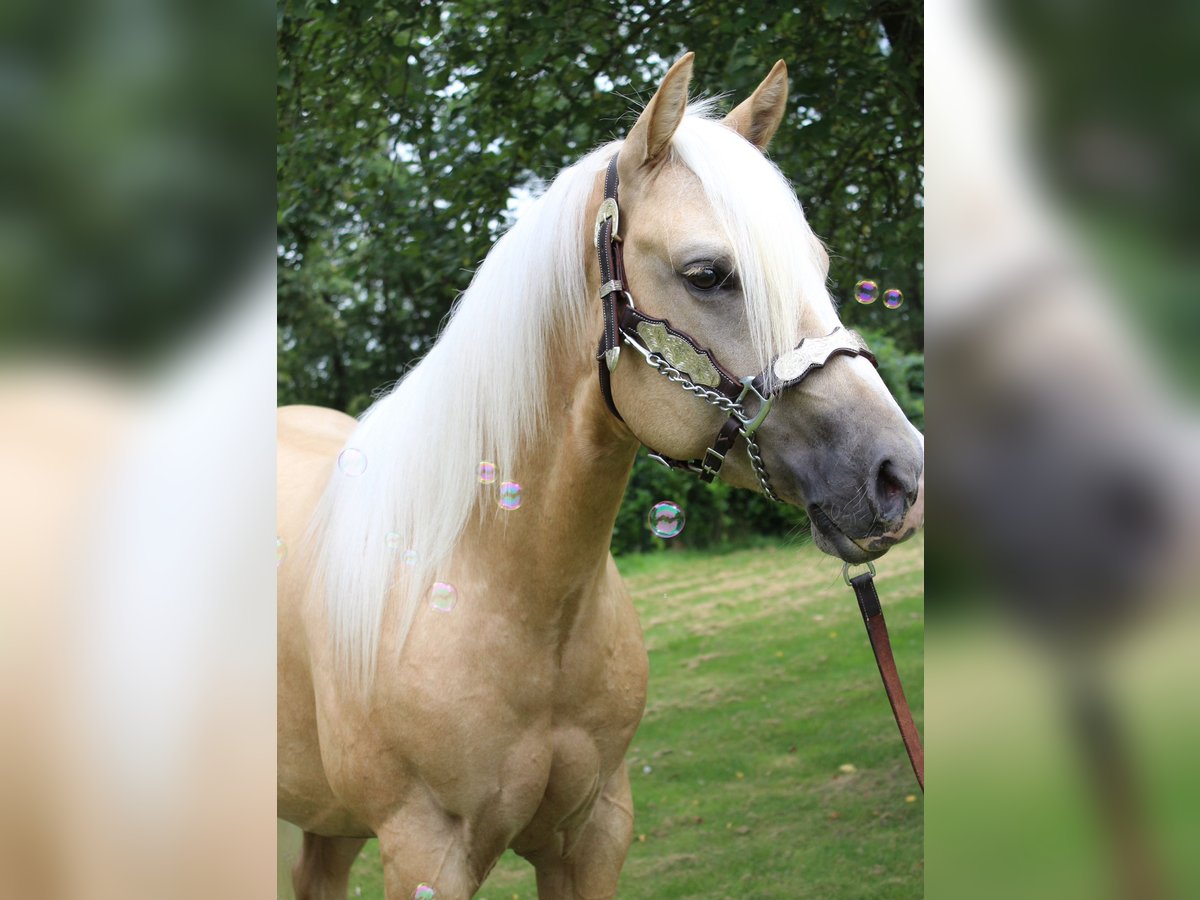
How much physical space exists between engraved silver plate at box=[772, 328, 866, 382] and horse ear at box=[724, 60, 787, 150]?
1.93 feet

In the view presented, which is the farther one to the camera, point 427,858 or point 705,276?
point 427,858

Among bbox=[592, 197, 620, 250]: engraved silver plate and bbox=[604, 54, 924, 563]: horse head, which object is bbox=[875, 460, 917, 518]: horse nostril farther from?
bbox=[592, 197, 620, 250]: engraved silver plate

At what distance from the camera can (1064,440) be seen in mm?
871

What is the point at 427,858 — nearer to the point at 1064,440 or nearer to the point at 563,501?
the point at 563,501

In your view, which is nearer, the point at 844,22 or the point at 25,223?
the point at 25,223

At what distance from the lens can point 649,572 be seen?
813 cm

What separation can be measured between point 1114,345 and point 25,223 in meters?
0.95

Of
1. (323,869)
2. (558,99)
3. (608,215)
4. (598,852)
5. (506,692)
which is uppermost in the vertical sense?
(558,99)

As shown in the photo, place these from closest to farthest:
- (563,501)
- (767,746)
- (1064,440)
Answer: (1064,440), (563,501), (767,746)

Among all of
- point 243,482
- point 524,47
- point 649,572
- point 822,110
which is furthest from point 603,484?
point 649,572

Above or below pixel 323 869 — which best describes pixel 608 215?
above

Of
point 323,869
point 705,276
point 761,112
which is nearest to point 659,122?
point 705,276

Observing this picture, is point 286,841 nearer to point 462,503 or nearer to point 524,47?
point 462,503

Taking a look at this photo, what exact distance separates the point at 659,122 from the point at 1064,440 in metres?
1.25
